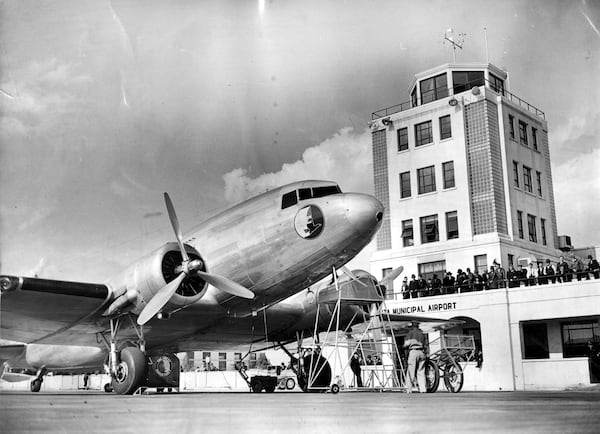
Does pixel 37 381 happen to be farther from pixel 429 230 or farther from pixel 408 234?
pixel 429 230

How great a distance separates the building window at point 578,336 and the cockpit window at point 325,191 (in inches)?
740

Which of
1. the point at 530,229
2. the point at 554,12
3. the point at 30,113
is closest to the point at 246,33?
the point at 30,113

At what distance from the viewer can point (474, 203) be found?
106 feet

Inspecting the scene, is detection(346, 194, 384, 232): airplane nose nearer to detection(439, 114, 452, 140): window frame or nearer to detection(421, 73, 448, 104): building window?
detection(439, 114, 452, 140): window frame

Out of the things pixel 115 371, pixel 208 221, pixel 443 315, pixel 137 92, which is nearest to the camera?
pixel 137 92

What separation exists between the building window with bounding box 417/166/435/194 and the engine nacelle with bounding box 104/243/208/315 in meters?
20.5

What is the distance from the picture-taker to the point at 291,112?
1294 cm

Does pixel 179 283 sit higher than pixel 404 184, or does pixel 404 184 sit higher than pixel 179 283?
pixel 404 184

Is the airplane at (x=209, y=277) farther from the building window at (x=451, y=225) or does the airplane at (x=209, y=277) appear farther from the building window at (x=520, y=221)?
the building window at (x=520, y=221)

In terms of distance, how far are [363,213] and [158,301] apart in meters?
4.62

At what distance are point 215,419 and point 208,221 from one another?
28.7 feet

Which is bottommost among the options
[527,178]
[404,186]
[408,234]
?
[408,234]

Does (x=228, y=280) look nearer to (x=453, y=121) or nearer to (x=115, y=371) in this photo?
(x=115, y=371)

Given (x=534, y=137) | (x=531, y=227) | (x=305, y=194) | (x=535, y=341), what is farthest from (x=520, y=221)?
(x=305, y=194)
